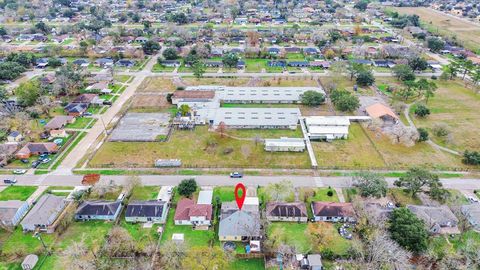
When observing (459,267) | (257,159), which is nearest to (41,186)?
(257,159)

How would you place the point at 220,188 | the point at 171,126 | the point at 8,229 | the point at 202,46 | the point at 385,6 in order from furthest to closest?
the point at 385,6 → the point at 202,46 → the point at 171,126 → the point at 220,188 → the point at 8,229

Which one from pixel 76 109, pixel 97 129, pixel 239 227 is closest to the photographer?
pixel 239 227

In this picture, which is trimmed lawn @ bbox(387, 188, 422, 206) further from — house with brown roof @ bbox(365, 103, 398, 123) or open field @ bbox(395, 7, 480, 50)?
open field @ bbox(395, 7, 480, 50)

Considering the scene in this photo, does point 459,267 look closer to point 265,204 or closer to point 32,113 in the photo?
point 265,204

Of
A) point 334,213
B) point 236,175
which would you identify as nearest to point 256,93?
point 236,175

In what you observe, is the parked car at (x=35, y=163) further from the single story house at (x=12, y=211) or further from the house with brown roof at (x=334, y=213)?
the house with brown roof at (x=334, y=213)

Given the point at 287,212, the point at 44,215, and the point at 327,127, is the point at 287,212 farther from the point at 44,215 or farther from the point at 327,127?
the point at 44,215

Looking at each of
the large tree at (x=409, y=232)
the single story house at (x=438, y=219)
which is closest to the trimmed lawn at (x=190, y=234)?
the large tree at (x=409, y=232)
